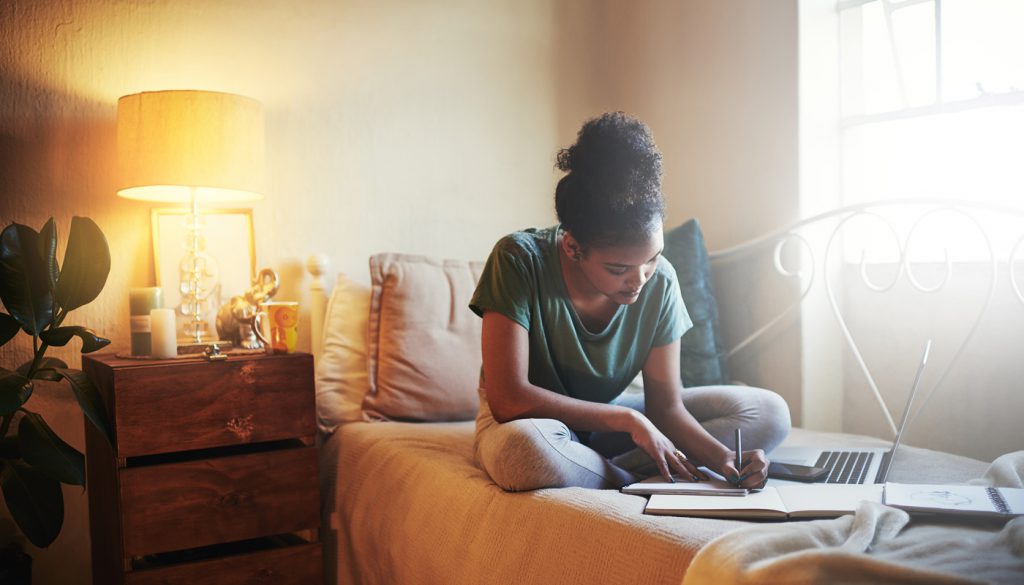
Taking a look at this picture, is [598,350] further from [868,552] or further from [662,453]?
[868,552]

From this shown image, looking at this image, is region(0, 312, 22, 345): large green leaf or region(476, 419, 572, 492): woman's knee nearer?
region(476, 419, 572, 492): woman's knee

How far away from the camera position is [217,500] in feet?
5.68

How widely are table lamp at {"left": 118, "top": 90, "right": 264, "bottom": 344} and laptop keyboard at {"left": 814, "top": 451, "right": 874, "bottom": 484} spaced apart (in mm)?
1357

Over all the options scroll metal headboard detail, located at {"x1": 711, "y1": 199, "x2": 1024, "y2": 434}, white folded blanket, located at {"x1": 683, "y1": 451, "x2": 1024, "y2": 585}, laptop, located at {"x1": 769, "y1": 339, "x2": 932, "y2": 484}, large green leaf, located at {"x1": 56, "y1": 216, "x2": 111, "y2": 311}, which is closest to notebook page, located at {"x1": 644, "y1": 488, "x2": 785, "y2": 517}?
white folded blanket, located at {"x1": 683, "y1": 451, "x2": 1024, "y2": 585}

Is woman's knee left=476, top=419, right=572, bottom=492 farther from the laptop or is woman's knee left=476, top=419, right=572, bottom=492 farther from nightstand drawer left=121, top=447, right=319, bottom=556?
nightstand drawer left=121, top=447, right=319, bottom=556

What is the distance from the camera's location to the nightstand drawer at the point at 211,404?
5.46 ft

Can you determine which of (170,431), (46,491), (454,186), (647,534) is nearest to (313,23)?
(454,186)

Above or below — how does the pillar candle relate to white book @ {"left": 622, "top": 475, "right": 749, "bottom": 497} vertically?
above

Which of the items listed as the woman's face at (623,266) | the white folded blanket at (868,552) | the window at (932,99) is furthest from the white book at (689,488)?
the window at (932,99)

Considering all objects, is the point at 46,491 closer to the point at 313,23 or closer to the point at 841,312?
the point at 313,23

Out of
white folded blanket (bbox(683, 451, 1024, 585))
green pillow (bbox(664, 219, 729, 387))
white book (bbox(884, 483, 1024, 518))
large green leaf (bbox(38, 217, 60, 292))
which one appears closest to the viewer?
white folded blanket (bbox(683, 451, 1024, 585))

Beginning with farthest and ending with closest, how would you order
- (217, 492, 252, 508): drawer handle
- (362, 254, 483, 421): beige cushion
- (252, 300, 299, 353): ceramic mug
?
(362, 254, 483, 421): beige cushion → (252, 300, 299, 353): ceramic mug → (217, 492, 252, 508): drawer handle

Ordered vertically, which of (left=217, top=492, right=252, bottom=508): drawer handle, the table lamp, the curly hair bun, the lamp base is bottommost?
(left=217, top=492, right=252, bottom=508): drawer handle

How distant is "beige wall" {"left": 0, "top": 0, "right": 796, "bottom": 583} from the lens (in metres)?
2.04
